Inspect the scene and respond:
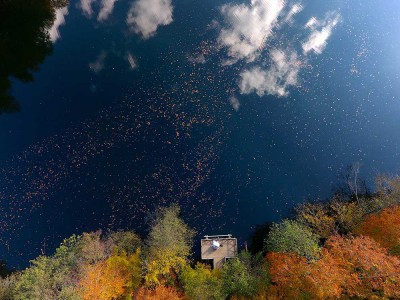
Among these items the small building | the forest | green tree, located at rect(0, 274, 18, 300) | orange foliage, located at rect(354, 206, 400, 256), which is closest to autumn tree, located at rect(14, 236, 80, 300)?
the forest

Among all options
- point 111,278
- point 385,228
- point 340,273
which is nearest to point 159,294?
point 111,278

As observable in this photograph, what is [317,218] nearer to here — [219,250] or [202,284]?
Answer: [219,250]

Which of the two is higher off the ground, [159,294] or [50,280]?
[50,280]

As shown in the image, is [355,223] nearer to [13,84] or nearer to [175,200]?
[175,200]

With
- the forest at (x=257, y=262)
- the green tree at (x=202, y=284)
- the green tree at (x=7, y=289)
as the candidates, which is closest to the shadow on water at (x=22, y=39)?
the green tree at (x=7, y=289)

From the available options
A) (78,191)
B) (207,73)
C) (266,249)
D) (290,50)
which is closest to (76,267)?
(78,191)

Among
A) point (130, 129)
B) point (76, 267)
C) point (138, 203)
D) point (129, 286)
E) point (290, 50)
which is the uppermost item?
point (290, 50)

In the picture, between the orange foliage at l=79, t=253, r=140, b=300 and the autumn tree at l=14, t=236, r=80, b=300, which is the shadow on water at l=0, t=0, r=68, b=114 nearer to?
the autumn tree at l=14, t=236, r=80, b=300
